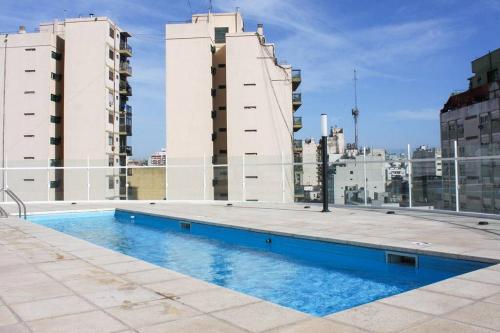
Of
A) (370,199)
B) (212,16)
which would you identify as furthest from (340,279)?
(212,16)

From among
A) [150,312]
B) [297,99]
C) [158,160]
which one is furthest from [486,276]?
[297,99]

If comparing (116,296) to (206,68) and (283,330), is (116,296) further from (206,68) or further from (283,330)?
(206,68)

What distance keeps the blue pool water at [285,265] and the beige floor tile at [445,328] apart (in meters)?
2.13

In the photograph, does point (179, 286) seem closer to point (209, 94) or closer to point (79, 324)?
point (79, 324)

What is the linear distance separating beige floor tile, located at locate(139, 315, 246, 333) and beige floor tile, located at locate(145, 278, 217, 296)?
83 centimetres

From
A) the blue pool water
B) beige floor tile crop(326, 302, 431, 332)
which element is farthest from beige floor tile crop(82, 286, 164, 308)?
the blue pool water

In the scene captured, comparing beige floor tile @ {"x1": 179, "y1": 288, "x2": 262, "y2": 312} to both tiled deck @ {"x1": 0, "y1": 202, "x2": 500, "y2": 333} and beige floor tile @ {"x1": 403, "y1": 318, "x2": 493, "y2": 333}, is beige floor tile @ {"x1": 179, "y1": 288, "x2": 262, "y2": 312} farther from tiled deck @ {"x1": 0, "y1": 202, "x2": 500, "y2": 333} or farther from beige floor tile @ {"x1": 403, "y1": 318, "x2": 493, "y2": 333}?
beige floor tile @ {"x1": 403, "y1": 318, "x2": 493, "y2": 333}

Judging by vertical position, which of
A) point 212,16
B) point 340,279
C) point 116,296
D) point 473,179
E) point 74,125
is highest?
point 212,16

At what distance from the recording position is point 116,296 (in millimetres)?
4133

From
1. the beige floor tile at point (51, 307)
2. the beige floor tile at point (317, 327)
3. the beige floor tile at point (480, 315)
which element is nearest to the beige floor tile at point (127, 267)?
the beige floor tile at point (51, 307)

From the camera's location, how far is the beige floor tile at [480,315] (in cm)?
325

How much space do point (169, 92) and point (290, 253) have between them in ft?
129

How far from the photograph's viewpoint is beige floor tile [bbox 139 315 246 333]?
10.4ft

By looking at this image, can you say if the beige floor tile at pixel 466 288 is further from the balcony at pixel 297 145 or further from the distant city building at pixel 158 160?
the balcony at pixel 297 145
